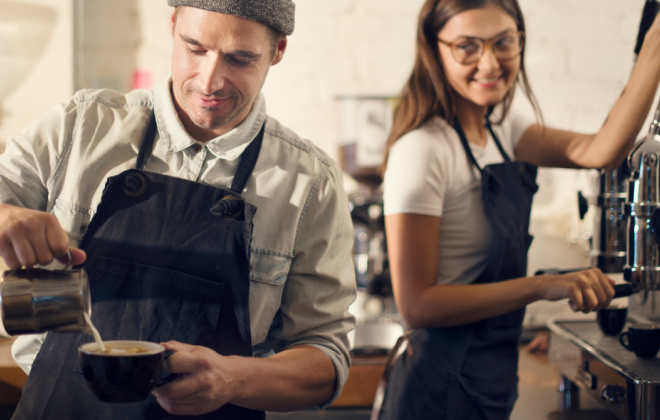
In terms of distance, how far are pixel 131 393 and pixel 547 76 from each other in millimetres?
2237

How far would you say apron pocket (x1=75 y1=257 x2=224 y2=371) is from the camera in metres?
0.90

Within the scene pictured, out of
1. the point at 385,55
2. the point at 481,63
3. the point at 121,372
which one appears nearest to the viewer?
the point at 121,372

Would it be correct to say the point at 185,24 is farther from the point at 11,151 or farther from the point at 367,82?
the point at 367,82

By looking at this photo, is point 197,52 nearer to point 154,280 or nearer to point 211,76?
point 211,76

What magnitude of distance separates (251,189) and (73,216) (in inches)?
12.6

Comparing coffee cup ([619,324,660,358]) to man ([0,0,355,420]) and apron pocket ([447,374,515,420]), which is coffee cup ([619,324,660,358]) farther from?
man ([0,0,355,420])

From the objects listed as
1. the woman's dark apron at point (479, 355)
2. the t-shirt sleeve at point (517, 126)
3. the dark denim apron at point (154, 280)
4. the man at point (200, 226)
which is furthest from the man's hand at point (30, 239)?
the t-shirt sleeve at point (517, 126)

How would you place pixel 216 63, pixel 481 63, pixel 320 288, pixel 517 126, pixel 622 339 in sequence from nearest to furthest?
pixel 216 63 → pixel 320 288 → pixel 622 339 → pixel 481 63 → pixel 517 126

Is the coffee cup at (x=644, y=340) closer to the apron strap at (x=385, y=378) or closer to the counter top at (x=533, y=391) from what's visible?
the counter top at (x=533, y=391)

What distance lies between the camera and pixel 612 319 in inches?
49.9

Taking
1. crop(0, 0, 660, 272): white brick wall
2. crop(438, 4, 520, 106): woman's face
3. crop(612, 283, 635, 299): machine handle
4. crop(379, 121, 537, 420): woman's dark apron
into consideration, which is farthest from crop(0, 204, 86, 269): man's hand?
crop(0, 0, 660, 272): white brick wall

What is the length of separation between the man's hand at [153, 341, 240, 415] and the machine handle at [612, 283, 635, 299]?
0.83 metres

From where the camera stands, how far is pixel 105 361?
701 millimetres

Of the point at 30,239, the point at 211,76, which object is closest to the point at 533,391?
the point at 211,76
